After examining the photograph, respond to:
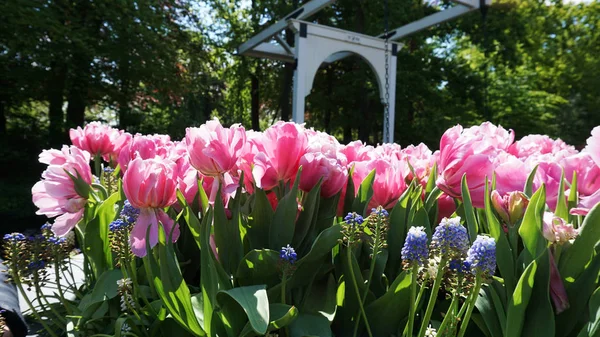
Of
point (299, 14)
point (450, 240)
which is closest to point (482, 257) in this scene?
point (450, 240)

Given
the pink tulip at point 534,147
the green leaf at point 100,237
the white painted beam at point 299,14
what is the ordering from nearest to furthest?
the green leaf at point 100,237
the pink tulip at point 534,147
the white painted beam at point 299,14

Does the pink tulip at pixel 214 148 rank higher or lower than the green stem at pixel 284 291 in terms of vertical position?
higher

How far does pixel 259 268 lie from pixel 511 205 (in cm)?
38

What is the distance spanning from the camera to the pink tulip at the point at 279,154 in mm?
751

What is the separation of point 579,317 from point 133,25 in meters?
10.0

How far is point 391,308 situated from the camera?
672 millimetres

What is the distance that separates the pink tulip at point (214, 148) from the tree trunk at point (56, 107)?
1068 centimetres

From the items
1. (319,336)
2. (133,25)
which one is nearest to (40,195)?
(319,336)

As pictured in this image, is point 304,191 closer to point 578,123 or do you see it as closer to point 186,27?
point 186,27

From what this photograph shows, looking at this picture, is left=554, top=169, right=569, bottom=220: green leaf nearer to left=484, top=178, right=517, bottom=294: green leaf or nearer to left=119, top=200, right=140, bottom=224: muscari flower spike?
left=484, top=178, right=517, bottom=294: green leaf

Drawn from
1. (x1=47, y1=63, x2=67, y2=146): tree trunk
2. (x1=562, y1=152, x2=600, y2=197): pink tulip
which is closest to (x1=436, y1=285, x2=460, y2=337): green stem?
(x1=562, y1=152, x2=600, y2=197): pink tulip

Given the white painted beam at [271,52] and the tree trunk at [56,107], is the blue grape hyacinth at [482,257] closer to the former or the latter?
the white painted beam at [271,52]

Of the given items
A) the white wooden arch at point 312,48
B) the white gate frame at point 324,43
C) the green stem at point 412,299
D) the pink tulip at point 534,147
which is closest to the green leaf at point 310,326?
the green stem at point 412,299

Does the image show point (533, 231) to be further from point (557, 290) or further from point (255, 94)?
point (255, 94)
